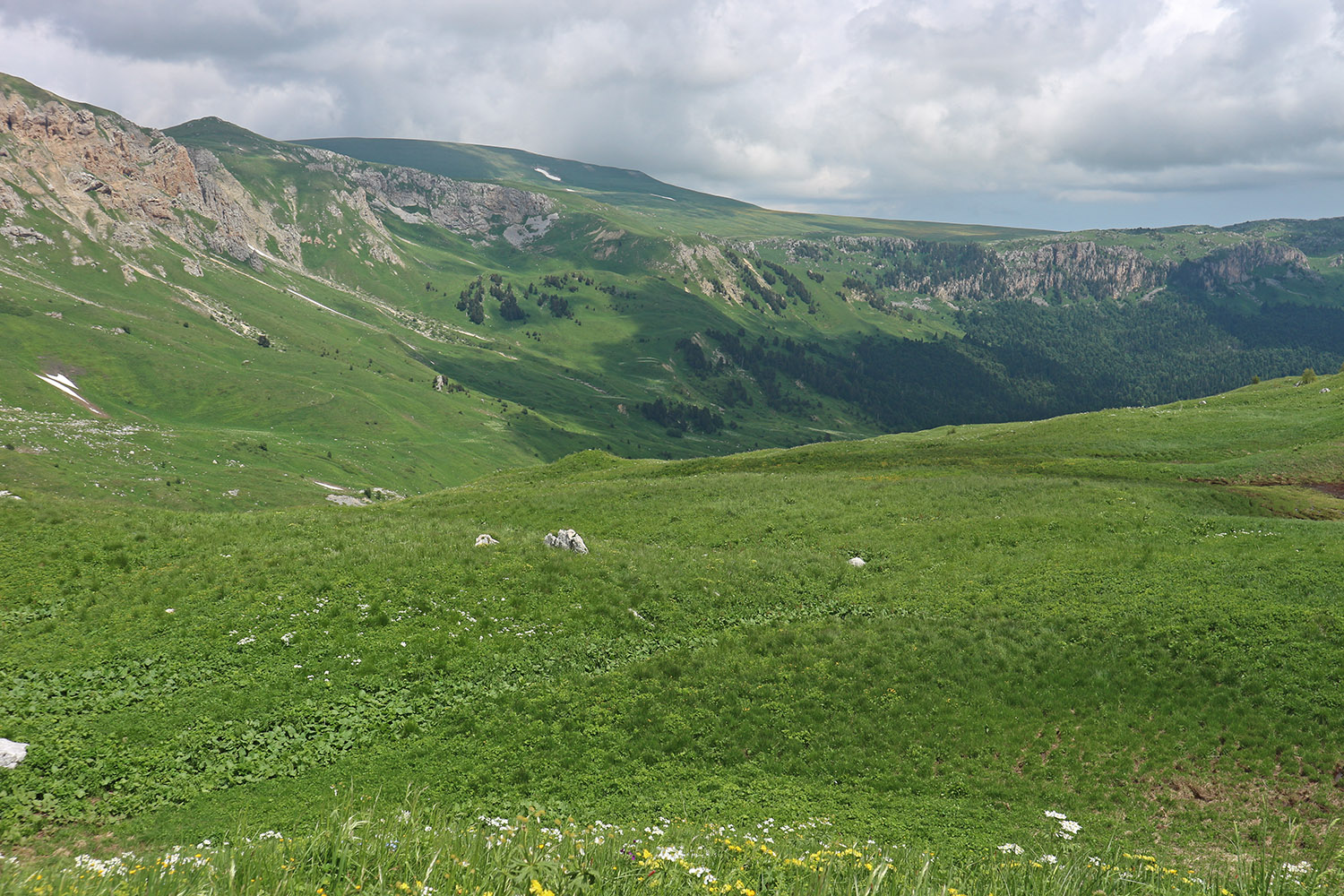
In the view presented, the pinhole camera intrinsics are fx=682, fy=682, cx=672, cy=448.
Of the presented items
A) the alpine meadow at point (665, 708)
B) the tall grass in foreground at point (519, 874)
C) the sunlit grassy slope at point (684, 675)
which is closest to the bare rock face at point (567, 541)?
the sunlit grassy slope at point (684, 675)

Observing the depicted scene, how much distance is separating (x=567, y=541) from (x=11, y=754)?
955 inches

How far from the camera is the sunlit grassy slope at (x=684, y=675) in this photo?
20.4m

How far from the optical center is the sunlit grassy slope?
2044 centimetres

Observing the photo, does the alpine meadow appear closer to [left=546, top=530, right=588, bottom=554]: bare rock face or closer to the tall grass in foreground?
the tall grass in foreground

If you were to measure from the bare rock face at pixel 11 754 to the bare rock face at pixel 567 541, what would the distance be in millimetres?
23148

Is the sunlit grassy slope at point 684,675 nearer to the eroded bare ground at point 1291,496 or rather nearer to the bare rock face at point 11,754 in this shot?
the bare rock face at point 11,754

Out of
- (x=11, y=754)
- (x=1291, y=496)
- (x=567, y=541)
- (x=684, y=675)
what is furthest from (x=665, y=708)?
(x=1291, y=496)

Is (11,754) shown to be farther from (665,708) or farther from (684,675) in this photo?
(684,675)

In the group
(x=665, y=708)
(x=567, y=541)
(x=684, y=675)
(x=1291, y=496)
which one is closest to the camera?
(x=665, y=708)

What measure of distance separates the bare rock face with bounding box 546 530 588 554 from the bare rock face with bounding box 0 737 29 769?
2315cm

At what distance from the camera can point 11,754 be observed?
61.3ft

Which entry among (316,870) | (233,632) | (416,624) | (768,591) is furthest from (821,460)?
(316,870)

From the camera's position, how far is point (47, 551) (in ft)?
97.6

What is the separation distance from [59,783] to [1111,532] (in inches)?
1916
